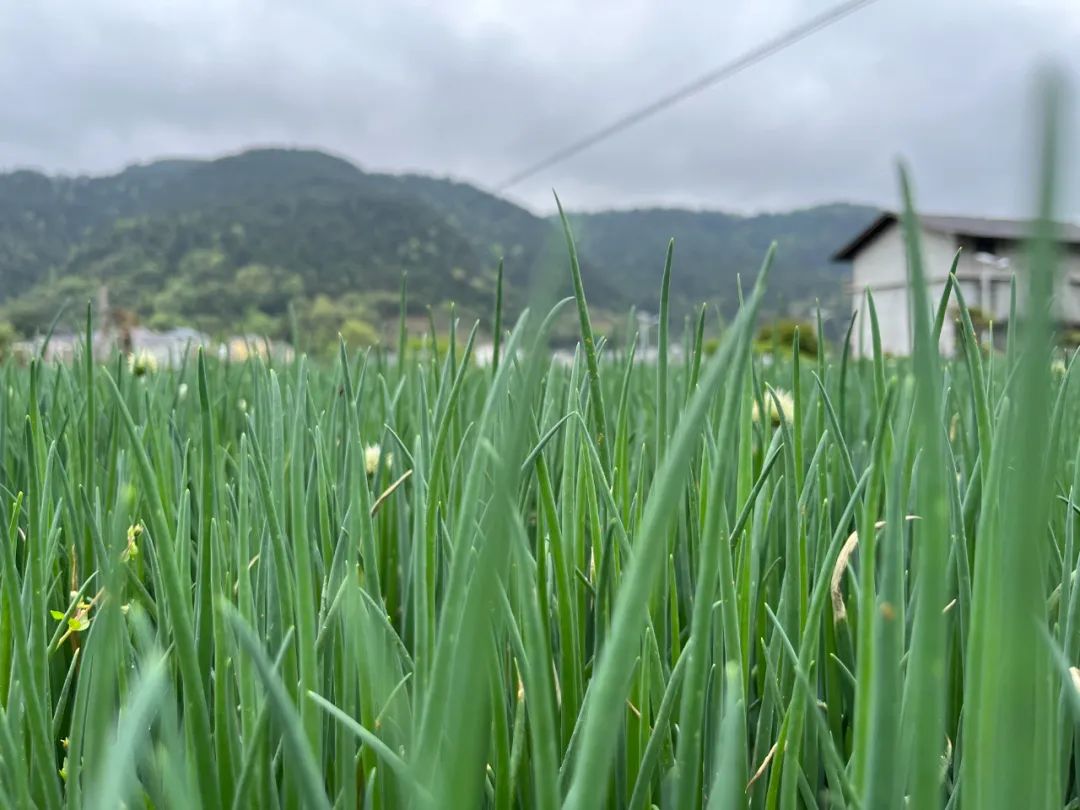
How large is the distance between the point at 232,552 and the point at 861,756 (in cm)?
26

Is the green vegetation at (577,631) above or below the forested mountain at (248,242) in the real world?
below

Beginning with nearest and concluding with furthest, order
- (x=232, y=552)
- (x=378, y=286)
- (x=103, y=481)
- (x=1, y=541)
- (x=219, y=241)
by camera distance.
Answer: (x=1, y=541) < (x=232, y=552) < (x=103, y=481) < (x=378, y=286) < (x=219, y=241)

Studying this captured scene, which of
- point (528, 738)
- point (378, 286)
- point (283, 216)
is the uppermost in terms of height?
point (283, 216)

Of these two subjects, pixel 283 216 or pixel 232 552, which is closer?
pixel 232 552

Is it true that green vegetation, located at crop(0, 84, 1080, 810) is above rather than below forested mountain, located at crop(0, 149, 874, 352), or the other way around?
below

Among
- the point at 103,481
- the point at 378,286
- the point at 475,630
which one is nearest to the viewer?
the point at 475,630

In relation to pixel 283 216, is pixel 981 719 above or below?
below

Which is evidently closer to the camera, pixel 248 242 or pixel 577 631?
pixel 577 631

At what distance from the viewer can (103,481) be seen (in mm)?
475

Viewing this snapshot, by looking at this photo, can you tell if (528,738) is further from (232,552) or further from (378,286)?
(378,286)

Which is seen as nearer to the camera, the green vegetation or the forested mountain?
the green vegetation

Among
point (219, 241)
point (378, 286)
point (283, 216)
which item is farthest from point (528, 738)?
point (283, 216)

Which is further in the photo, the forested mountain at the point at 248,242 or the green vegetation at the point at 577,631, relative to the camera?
the forested mountain at the point at 248,242

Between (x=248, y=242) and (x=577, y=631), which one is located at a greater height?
(x=248, y=242)
